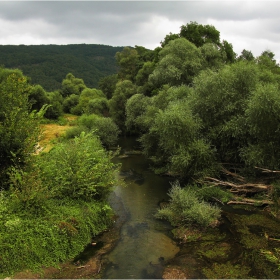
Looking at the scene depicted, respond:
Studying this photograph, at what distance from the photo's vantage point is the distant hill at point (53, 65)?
112 metres

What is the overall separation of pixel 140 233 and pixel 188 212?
3072mm

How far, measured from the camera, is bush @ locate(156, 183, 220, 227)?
16.0 meters

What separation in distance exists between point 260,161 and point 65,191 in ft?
45.0

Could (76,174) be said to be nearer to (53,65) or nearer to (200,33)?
(200,33)

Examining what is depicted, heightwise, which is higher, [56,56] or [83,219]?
[56,56]

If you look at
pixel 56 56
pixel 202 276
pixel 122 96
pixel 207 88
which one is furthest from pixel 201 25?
pixel 56 56

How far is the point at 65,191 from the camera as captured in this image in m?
15.9

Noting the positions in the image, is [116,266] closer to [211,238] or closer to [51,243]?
[51,243]

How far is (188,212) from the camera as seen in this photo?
53.2 feet

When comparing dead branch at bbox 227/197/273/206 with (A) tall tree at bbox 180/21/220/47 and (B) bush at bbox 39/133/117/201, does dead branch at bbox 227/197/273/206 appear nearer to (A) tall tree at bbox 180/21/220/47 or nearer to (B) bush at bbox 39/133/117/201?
(B) bush at bbox 39/133/117/201

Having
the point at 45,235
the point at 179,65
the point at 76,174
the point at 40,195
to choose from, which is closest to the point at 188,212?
the point at 76,174

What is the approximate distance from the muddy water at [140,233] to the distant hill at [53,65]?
88522 mm

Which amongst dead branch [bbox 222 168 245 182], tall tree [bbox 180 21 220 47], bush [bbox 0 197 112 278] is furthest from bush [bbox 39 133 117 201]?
tall tree [bbox 180 21 220 47]

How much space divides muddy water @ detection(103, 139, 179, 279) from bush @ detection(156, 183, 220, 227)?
633 millimetres
